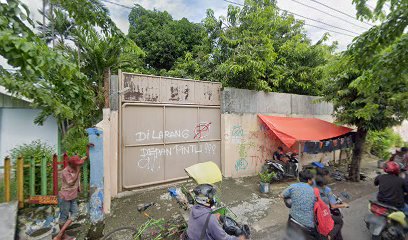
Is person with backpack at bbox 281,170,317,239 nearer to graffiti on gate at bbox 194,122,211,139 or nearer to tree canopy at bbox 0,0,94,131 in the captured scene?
tree canopy at bbox 0,0,94,131

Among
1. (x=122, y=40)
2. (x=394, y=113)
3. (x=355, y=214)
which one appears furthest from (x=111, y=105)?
(x=394, y=113)

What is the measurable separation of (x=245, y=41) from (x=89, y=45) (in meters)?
5.35

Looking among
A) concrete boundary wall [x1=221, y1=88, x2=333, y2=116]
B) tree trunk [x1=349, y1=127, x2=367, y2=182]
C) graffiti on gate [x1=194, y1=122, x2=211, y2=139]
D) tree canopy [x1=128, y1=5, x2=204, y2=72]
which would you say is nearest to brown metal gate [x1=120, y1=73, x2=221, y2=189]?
graffiti on gate [x1=194, y1=122, x2=211, y2=139]

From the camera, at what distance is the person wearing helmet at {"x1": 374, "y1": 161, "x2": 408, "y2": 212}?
3.69m

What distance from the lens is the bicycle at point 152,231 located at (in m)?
3.48

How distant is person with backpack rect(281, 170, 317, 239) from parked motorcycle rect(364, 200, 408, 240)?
1528mm

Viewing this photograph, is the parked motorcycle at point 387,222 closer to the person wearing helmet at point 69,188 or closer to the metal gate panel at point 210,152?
the metal gate panel at point 210,152

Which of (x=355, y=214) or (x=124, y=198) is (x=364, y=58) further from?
(x=124, y=198)

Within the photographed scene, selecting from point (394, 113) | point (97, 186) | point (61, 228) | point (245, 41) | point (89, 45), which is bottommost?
point (61, 228)

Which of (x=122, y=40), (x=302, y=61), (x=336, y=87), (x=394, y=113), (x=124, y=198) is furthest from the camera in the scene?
(x=302, y=61)

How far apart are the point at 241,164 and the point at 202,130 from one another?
1.89 metres

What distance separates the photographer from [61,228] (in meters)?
3.73

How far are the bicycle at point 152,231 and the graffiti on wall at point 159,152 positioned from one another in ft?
6.86

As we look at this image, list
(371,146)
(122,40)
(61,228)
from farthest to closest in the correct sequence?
(371,146) < (122,40) < (61,228)
